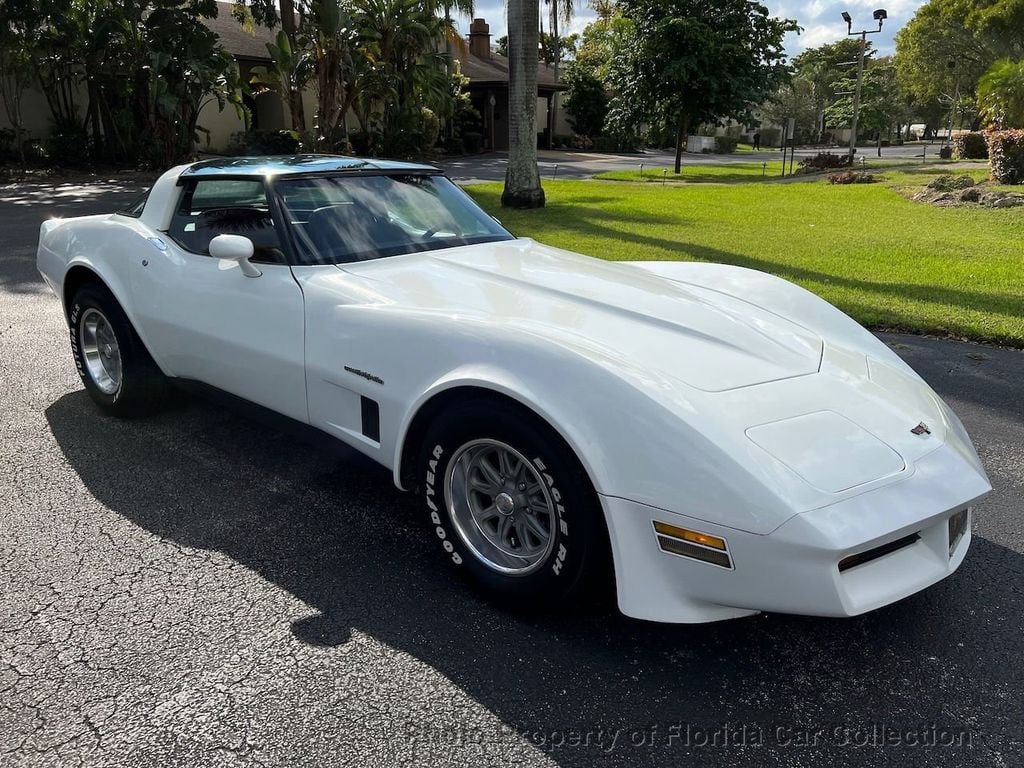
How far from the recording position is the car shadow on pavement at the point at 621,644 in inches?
86.0

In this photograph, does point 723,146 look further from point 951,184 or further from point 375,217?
point 375,217

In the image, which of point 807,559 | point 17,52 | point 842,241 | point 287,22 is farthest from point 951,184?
point 17,52

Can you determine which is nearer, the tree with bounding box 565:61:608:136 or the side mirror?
the side mirror

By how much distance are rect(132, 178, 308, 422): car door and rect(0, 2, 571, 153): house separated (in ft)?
67.5

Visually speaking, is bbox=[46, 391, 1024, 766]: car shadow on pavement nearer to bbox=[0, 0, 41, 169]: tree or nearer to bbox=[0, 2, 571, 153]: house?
bbox=[0, 0, 41, 169]: tree

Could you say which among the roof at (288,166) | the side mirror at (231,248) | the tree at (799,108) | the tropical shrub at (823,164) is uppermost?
the tree at (799,108)

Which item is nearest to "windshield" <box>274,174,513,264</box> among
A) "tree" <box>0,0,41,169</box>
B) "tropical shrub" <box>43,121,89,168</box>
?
"tree" <box>0,0,41,169</box>

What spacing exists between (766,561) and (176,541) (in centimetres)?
219

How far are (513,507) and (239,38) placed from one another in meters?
34.1

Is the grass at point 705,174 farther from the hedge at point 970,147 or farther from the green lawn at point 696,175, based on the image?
the hedge at point 970,147

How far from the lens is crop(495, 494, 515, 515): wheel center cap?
2.57 m

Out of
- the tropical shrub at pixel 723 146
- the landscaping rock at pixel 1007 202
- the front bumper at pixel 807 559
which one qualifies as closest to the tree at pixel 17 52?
the landscaping rock at pixel 1007 202

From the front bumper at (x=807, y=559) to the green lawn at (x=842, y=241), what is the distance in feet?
14.8

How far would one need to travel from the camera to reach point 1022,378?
5.16 metres
